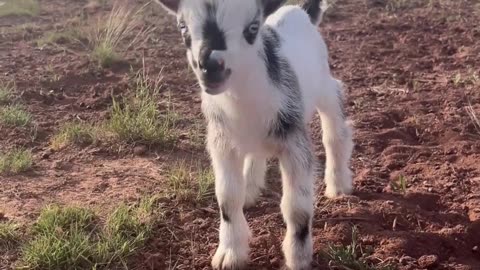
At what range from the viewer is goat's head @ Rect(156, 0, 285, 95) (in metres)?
3.08

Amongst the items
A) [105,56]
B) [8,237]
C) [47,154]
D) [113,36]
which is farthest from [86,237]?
[113,36]

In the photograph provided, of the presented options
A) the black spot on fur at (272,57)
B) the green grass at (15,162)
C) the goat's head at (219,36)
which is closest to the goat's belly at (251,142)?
the black spot on fur at (272,57)

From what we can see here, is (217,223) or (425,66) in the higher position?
(425,66)

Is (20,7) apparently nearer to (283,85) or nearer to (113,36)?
(113,36)

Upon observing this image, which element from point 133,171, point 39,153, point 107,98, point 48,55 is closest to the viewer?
point 133,171

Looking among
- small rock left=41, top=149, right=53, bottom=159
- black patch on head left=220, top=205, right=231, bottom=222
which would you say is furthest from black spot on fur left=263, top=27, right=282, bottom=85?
small rock left=41, top=149, right=53, bottom=159

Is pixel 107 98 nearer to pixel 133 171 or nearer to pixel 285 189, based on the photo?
pixel 133 171

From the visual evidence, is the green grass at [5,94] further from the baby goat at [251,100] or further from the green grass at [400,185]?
the green grass at [400,185]

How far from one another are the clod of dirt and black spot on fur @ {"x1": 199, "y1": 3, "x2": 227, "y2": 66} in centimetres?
148

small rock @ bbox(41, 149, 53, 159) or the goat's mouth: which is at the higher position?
the goat's mouth

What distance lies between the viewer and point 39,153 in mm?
5188

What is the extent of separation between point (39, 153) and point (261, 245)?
6.64ft

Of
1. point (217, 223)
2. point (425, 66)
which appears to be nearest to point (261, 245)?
point (217, 223)

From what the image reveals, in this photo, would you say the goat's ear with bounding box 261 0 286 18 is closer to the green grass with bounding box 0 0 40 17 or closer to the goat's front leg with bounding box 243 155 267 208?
the goat's front leg with bounding box 243 155 267 208
